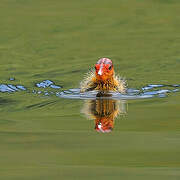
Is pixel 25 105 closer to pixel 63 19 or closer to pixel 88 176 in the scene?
pixel 88 176

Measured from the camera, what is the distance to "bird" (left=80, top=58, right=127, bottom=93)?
455 inches

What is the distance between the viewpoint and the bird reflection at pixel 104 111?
8.57 metres

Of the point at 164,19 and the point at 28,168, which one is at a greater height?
the point at 164,19

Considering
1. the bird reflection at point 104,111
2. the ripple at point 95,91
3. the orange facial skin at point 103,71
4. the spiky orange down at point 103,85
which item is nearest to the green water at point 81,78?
the bird reflection at point 104,111

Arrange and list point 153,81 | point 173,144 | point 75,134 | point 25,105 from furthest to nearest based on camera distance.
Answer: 1. point 153,81
2. point 25,105
3. point 75,134
4. point 173,144

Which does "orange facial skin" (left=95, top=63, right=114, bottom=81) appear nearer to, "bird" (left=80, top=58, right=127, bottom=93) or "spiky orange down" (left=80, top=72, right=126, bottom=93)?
"bird" (left=80, top=58, right=127, bottom=93)

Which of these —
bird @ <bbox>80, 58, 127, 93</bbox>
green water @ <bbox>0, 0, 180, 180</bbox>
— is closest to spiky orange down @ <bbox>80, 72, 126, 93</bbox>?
bird @ <bbox>80, 58, 127, 93</bbox>

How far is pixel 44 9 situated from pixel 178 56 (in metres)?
6.65

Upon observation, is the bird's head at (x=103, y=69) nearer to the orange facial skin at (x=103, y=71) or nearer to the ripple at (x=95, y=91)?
the orange facial skin at (x=103, y=71)

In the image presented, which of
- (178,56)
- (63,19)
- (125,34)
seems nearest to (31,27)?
(63,19)

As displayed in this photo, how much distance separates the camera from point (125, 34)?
1759 centimetres

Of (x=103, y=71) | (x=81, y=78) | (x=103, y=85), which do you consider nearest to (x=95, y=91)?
(x=103, y=85)

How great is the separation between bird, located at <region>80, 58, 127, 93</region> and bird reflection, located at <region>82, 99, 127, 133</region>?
2.34ft

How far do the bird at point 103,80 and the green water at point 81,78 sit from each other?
0.80 m
